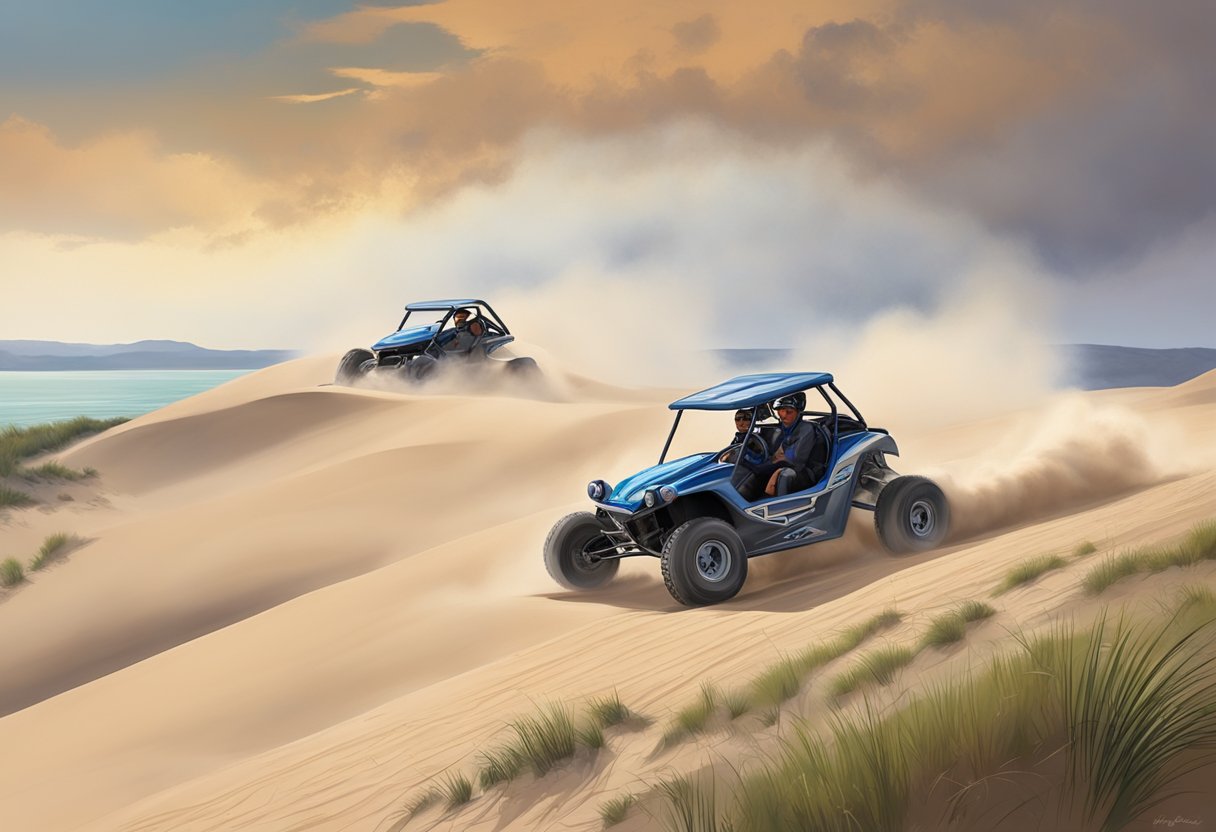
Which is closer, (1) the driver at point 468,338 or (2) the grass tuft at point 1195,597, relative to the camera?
(2) the grass tuft at point 1195,597

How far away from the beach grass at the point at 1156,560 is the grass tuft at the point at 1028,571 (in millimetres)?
585

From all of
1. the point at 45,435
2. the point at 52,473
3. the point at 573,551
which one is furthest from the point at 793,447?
the point at 45,435

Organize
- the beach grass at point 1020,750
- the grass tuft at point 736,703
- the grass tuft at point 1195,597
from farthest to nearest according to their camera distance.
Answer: the grass tuft at point 736,703
the grass tuft at point 1195,597
the beach grass at point 1020,750

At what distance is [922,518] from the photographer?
11.1 m

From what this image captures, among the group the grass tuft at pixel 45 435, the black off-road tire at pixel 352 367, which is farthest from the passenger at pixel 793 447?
the grass tuft at pixel 45 435

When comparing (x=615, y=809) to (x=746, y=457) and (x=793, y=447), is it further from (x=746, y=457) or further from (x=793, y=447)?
(x=793, y=447)

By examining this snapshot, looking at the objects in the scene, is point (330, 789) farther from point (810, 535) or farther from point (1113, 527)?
point (1113, 527)

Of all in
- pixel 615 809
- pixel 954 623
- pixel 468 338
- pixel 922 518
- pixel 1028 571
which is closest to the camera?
pixel 615 809

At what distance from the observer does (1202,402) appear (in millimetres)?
19812

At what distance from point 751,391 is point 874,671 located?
15.9 ft

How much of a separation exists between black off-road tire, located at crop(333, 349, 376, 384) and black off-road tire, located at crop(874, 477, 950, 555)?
2161 cm

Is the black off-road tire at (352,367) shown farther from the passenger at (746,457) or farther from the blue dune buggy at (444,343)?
the passenger at (746,457)

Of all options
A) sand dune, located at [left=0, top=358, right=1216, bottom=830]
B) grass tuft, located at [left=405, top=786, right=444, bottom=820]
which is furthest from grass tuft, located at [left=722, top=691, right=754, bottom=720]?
grass tuft, located at [left=405, top=786, right=444, bottom=820]

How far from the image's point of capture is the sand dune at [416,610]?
7371mm
